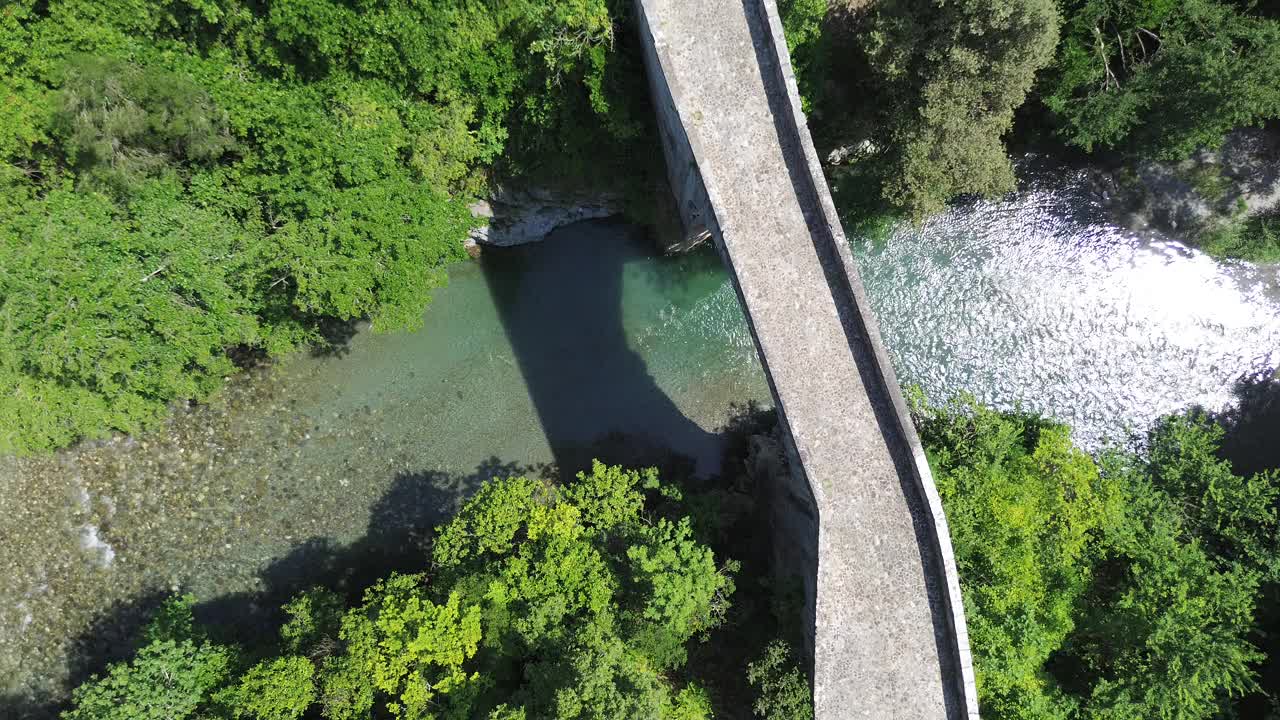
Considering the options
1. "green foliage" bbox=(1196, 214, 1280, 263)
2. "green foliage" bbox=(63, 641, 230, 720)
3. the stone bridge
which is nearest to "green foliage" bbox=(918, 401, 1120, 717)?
the stone bridge

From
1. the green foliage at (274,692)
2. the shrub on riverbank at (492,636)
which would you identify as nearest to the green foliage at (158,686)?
the shrub on riverbank at (492,636)

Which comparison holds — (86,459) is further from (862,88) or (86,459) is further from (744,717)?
(862,88)

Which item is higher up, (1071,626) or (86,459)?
(86,459)

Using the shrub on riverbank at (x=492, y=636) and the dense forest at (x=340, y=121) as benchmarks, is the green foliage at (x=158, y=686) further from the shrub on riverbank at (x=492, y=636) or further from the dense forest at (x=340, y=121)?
the dense forest at (x=340, y=121)

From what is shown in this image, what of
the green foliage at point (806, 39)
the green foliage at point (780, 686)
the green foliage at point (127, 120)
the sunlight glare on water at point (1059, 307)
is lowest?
the green foliage at point (780, 686)

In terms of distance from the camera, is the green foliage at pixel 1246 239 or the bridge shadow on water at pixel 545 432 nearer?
the bridge shadow on water at pixel 545 432

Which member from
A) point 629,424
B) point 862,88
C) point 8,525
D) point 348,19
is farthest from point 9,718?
point 862,88
